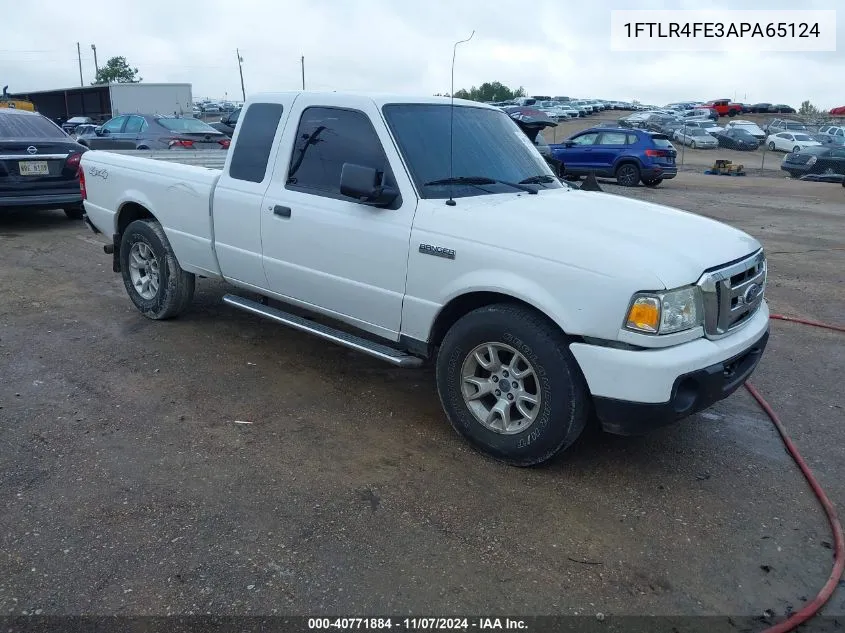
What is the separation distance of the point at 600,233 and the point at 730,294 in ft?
2.37

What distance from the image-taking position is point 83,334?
19.5ft

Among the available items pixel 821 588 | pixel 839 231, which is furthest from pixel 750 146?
pixel 821 588

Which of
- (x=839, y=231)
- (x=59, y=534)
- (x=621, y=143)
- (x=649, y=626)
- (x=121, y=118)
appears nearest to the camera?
(x=649, y=626)

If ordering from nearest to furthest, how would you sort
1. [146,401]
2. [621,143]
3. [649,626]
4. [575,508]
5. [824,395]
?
[649,626]
[575,508]
[146,401]
[824,395]
[621,143]

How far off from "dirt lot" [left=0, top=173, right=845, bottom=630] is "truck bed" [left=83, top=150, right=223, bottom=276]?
0.79 metres

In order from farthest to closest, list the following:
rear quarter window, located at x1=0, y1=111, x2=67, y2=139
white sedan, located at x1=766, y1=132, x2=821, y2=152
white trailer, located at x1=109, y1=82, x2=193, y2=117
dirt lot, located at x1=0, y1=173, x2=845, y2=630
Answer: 1. white sedan, located at x1=766, y1=132, x2=821, y2=152
2. white trailer, located at x1=109, y1=82, x2=193, y2=117
3. rear quarter window, located at x1=0, y1=111, x2=67, y2=139
4. dirt lot, located at x1=0, y1=173, x2=845, y2=630

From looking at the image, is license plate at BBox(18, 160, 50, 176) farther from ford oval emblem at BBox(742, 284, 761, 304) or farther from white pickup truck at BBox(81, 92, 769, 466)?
ford oval emblem at BBox(742, 284, 761, 304)

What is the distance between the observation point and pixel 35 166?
378 inches

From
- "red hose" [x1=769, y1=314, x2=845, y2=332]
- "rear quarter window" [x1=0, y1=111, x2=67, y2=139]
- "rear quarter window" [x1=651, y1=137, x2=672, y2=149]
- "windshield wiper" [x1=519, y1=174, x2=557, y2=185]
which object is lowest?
"red hose" [x1=769, y1=314, x2=845, y2=332]

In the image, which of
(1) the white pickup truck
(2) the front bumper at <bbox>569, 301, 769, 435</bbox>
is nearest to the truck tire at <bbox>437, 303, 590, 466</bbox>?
(1) the white pickup truck

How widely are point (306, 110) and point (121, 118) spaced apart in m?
14.1

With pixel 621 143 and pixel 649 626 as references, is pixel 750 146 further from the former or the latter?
pixel 649 626

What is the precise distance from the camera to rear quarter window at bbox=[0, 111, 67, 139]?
9.92m

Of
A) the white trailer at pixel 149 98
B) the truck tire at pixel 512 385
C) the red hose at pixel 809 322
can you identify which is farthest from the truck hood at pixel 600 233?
the white trailer at pixel 149 98
